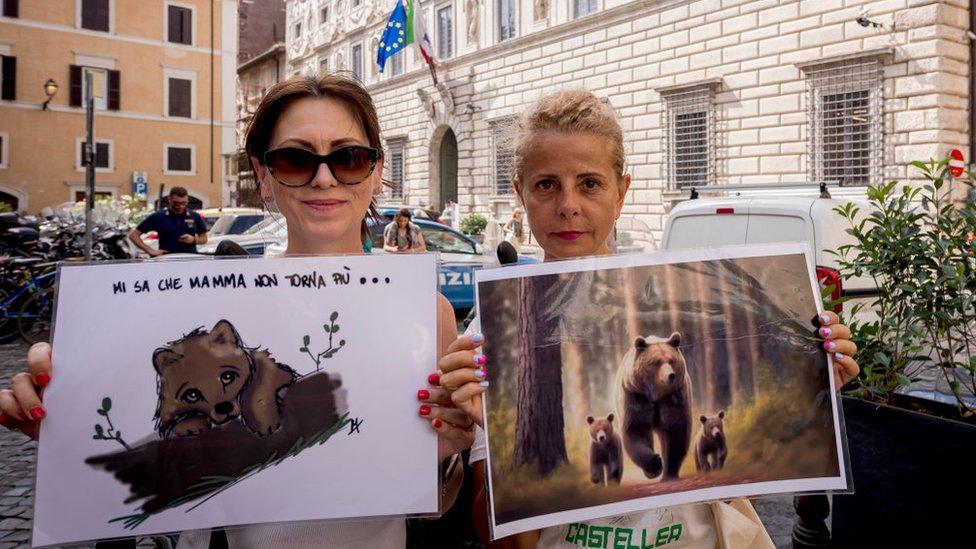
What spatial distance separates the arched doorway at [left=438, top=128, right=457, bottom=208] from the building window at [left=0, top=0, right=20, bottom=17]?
2230 cm

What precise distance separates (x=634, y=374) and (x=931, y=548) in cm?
154

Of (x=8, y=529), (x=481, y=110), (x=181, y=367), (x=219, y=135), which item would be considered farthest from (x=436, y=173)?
(x=181, y=367)

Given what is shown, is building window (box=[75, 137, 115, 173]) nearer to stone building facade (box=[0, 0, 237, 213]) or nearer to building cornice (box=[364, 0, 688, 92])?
stone building facade (box=[0, 0, 237, 213])

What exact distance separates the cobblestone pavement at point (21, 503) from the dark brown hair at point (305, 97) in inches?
83.0

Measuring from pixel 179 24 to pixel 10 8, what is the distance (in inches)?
301

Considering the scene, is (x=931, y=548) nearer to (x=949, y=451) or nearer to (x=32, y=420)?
(x=949, y=451)

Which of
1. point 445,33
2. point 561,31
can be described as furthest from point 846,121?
point 445,33

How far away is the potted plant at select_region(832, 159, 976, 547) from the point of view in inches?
91.0

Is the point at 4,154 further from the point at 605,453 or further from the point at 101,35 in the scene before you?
the point at 605,453

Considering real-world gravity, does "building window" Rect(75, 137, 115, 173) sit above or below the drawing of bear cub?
above

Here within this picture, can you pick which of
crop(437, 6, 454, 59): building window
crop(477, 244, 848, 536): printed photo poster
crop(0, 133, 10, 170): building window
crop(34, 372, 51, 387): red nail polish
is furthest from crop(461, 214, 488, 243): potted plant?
crop(34, 372, 51, 387): red nail polish

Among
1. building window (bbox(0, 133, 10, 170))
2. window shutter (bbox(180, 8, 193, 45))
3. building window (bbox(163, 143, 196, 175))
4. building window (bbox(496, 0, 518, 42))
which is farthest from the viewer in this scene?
window shutter (bbox(180, 8, 193, 45))

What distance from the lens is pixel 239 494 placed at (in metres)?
1.44

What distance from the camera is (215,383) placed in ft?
4.83
